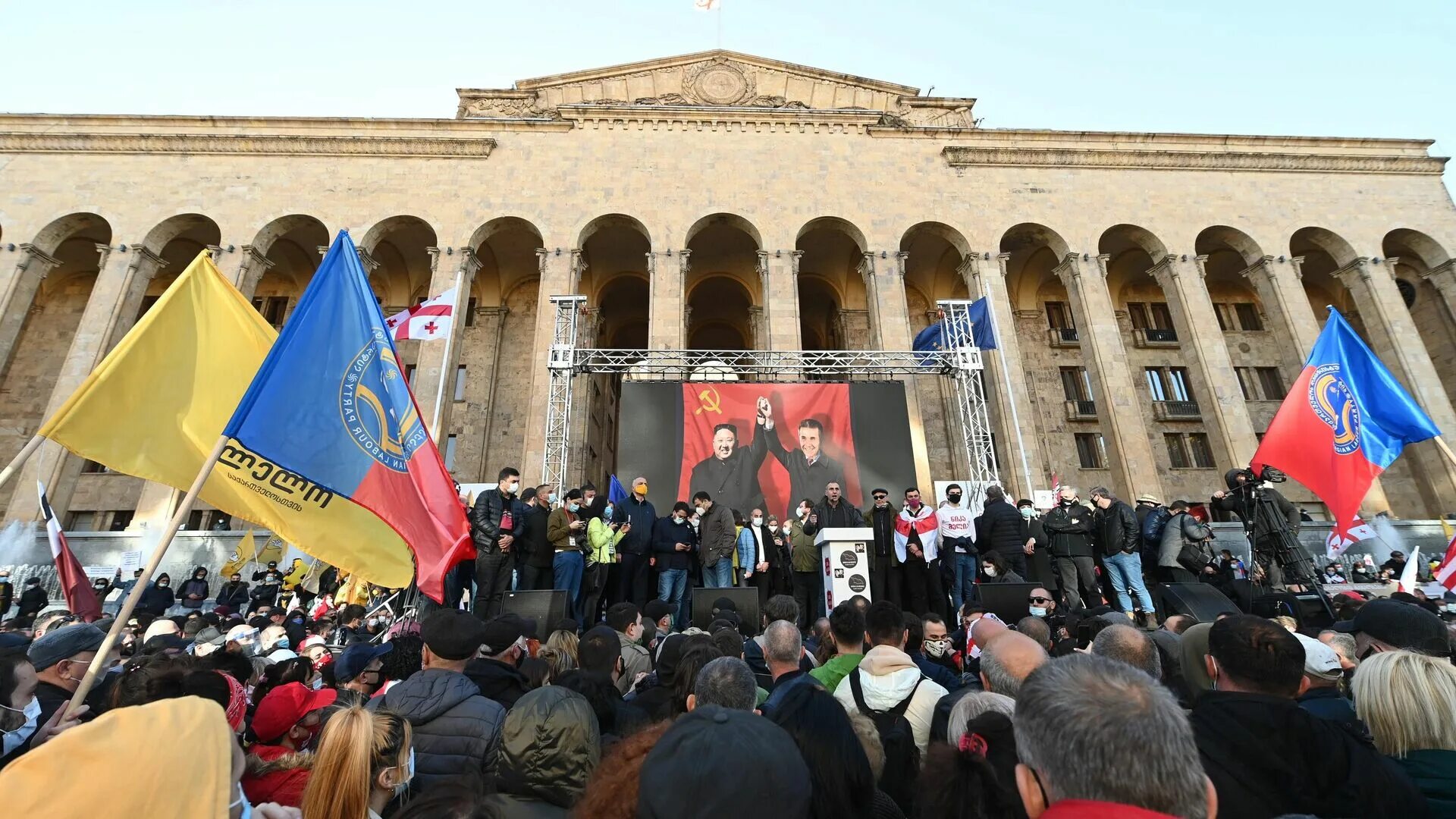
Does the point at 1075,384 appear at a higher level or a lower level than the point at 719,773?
higher

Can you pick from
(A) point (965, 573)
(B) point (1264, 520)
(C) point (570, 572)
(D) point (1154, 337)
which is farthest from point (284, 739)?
(D) point (1154, 337)

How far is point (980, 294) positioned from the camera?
19.7 m

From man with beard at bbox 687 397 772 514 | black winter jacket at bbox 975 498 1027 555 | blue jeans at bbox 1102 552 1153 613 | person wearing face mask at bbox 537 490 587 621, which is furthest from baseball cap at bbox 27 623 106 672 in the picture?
man with beard at bbox 687 397 772 514

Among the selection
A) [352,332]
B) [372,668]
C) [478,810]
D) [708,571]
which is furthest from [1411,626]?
[708,571]

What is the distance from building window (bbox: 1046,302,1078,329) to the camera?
83.1 ft

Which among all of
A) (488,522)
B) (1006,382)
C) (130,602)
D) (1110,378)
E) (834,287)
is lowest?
(130,602)

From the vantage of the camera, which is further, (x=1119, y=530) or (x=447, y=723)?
(x=1119, y=530)

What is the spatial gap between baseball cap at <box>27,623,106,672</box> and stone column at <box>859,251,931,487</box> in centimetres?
1683

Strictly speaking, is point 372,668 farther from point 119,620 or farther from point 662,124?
point 662,124

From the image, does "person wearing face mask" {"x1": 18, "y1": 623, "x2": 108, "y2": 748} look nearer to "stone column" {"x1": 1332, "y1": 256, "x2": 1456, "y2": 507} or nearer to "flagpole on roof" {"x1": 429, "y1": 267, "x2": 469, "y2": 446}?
"flagpole on roof" {"x1": 429, "y1": 267, "x2": 469, "y2": 446}

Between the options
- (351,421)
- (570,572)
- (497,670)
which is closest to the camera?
(497,670)

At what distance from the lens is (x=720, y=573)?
9.82m

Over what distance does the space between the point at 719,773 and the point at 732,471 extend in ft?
49.4

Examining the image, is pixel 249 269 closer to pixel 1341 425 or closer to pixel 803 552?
pixel 803 552
